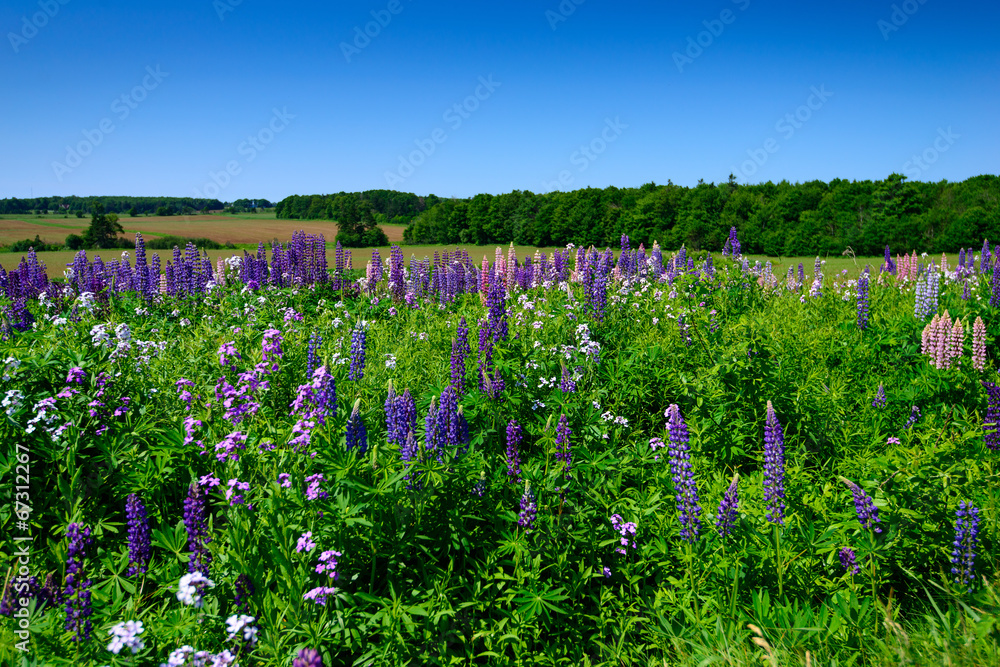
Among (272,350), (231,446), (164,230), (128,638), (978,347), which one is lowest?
(128,638)

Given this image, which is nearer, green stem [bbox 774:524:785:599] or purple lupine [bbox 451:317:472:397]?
green stem [bbox 774:524:785:599]

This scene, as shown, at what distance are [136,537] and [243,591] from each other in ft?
2.88

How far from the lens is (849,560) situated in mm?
2826

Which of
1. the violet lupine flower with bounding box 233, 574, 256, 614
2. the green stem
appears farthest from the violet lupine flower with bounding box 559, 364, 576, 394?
the violet lupine flower with bounding box 233, 574, 256, 614

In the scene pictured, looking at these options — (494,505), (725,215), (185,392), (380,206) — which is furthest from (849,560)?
(380,206)

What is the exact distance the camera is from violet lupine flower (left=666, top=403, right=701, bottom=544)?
297 centimetres

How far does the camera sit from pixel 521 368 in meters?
4.90

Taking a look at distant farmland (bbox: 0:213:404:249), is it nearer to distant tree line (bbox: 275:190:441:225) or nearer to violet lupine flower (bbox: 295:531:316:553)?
distant tree line (bbox: 275:190:441:225)

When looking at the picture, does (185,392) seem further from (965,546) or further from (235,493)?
(965,546)

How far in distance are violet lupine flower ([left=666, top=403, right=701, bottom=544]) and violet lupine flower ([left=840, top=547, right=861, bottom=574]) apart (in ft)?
2.19

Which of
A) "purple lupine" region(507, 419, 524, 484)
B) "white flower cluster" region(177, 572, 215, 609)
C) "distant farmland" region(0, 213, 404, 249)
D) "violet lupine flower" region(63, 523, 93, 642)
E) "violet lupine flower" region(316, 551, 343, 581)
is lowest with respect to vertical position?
"violet lupine flower" region(63, 523, 93, 642)

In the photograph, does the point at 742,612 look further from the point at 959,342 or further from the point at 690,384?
the point at 959,342

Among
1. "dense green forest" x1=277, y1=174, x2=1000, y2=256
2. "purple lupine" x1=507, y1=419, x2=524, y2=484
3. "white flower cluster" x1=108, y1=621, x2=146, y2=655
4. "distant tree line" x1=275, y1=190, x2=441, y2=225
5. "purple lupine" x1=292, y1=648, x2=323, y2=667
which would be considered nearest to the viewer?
"purple lupine" x1=292, y1=648, x2=323, y2=667

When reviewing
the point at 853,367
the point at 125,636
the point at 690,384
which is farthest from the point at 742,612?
the point at 853,367
